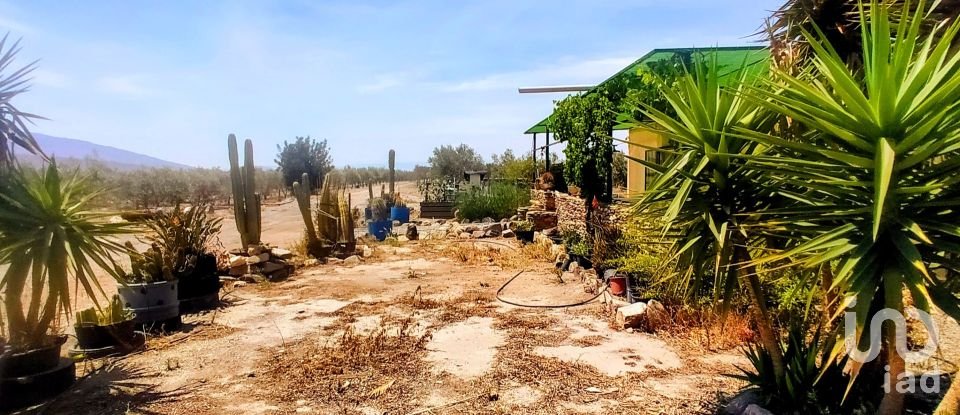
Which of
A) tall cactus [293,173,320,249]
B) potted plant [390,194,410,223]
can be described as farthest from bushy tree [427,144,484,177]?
tall cactus [293,173,320,249]

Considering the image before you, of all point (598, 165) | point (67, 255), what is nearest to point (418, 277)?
point (598, 165)

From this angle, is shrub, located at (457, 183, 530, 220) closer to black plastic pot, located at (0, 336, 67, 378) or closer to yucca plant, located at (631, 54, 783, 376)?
black plastic pot, located at (0, 336, 67, 378)

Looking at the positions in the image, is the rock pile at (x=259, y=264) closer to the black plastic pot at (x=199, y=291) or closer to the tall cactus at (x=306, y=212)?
the tall cactus at (x=306, y=212)

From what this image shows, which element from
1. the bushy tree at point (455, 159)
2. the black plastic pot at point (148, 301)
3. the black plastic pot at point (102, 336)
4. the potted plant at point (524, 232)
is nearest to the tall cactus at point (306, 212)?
the potted plant at point (524, 232)

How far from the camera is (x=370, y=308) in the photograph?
21.6ft

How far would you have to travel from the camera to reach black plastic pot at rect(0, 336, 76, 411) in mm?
3766

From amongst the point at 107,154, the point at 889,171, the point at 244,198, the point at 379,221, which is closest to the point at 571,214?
the point at 379,221

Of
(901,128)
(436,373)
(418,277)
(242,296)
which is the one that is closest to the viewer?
(901,128)

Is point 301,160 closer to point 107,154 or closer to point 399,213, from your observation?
point 399,213

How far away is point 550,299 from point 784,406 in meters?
4.05

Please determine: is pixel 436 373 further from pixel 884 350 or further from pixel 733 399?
pixel 884 350

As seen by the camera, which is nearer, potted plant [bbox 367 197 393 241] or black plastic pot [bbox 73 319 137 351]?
black plastic pot [bbox 73 319 137 351]

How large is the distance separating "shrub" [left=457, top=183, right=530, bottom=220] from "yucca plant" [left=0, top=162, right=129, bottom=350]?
39.4ft

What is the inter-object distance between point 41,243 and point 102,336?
154cm
